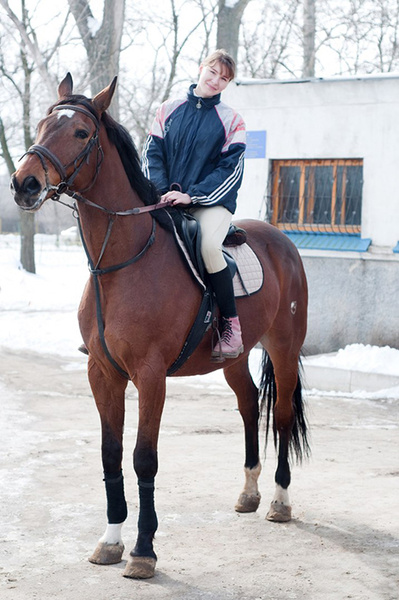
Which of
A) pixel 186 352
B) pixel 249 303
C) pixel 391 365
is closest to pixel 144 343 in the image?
pixel 186 352

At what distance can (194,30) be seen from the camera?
999 inches

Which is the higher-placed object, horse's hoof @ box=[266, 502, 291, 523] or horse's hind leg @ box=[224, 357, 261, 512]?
horse's hind leg @ box=[224, 357, 261, 512]

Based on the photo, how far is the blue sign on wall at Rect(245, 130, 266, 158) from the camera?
11172 millimetres

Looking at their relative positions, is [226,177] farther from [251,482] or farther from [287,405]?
[251,482]

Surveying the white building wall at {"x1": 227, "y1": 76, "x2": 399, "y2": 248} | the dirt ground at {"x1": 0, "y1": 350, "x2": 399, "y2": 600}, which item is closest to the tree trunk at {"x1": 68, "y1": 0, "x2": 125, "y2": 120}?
the white building wall at {"x1": 227, "y1": 76, "x2": 399, "y2": 248}

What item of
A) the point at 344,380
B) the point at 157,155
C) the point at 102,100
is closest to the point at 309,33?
the point at 344,380

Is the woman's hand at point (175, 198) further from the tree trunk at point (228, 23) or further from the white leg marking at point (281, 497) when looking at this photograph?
the tree trunk at point (228, 23)

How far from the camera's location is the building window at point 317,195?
35.2 feet

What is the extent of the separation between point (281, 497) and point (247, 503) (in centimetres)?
23

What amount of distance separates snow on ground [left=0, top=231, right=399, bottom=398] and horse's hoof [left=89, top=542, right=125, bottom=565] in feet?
17.9

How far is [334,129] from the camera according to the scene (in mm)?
10742

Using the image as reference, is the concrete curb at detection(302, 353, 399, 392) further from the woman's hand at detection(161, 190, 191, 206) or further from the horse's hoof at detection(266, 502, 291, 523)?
the woman's hand at detection(161, 190, 191, 206)

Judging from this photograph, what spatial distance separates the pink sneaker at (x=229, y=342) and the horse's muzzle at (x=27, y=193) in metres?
1.50

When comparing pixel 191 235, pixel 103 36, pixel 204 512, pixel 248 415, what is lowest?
pixel 204 512
